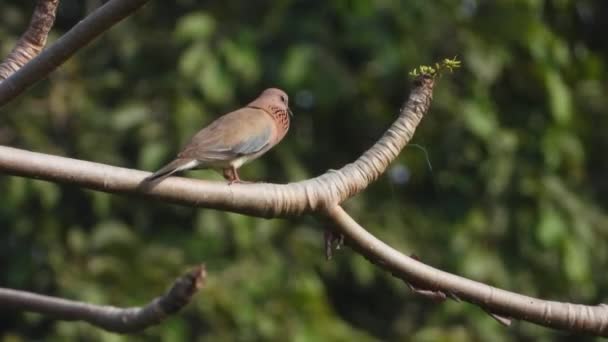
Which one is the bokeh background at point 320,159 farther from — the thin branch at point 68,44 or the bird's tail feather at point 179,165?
the thin branch at point 68,44

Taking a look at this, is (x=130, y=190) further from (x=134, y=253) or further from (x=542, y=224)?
(x=542, y=224)

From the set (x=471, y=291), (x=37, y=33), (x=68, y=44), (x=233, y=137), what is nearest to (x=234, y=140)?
(x=233, y=137)

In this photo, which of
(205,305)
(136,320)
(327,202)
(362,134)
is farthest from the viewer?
(362,134)

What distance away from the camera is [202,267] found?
2078 mm

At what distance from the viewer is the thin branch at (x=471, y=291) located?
2.15m

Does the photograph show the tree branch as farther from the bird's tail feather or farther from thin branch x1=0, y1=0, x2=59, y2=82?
thin branch x1=0, y1=0, x2=59, y2=82

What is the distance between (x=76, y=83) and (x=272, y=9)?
111 cm

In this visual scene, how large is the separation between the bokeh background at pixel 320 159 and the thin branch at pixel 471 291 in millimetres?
3367

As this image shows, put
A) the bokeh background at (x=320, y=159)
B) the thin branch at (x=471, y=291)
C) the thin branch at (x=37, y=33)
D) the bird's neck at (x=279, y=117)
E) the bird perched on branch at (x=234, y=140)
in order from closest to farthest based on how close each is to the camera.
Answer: the thin branch at (x=471, y=291), the thin branch at (x=37, y=33), the bird perched on branch at (x=234, y=140), the bird's neck at (x=279, y=117), the bokeh background at (x=320, y=159)

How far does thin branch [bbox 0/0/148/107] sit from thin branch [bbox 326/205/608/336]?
0.53 meters

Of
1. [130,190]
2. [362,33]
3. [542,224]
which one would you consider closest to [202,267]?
[130,190]

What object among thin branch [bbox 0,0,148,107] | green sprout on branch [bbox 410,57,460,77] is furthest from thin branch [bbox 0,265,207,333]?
green sprout on branch [bbox 410,57,460,77]

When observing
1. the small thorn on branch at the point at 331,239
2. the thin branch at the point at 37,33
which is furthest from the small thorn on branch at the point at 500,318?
the thin branch at the point at 37,33

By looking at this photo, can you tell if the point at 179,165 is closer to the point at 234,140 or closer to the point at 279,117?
the point at 234,140
